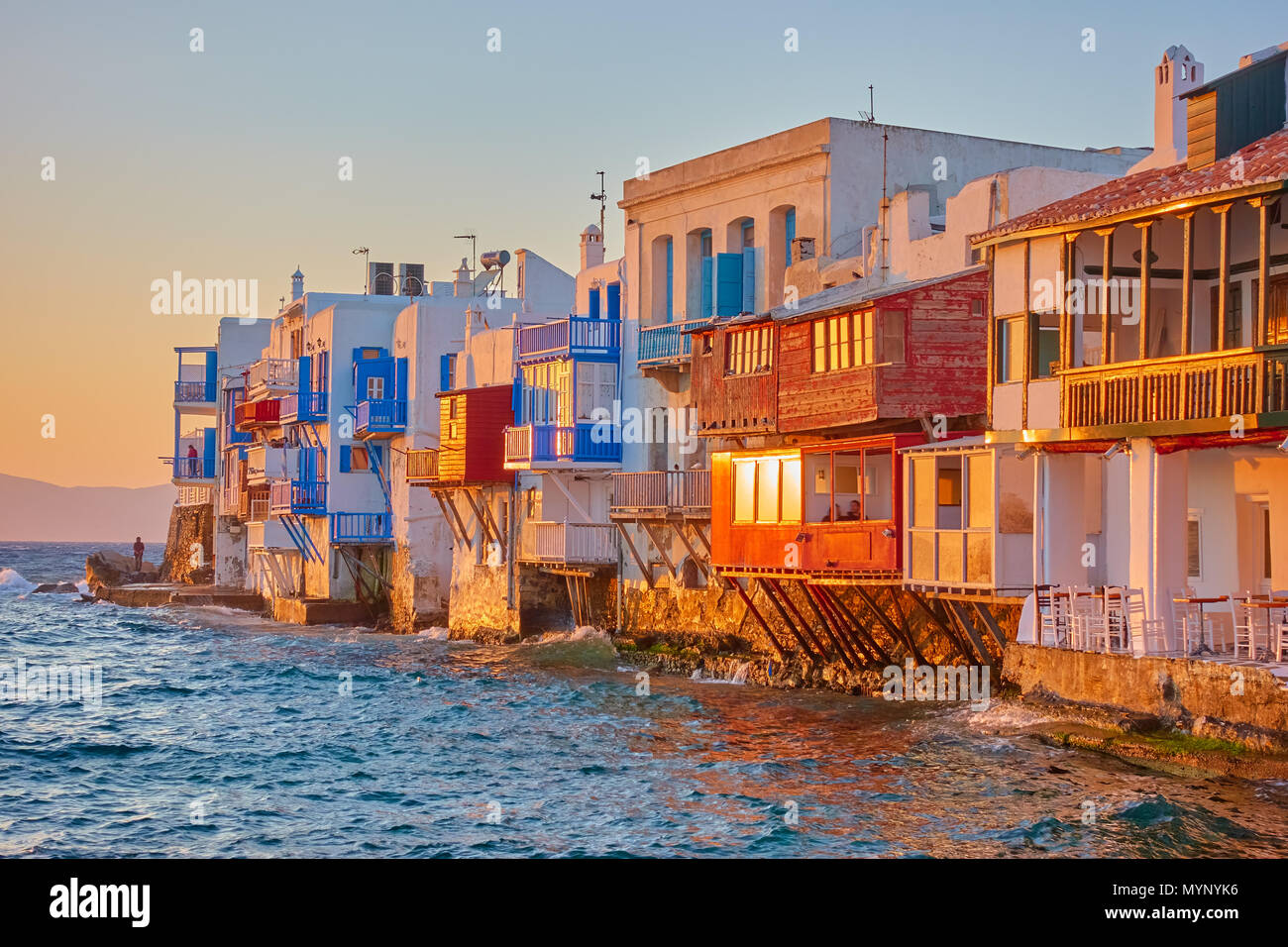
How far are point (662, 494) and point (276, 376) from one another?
30.3 metres

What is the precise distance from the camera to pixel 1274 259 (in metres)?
22.0

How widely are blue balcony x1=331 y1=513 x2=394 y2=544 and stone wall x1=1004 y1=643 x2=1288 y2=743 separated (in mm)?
36158

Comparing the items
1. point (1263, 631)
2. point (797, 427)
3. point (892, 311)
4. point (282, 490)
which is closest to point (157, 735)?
point (797, 427)

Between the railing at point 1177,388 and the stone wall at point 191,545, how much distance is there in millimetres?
62900

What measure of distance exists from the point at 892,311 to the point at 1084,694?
898cm

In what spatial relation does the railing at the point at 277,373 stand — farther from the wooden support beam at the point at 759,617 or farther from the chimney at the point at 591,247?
the wooden support beam at the point at 759,617

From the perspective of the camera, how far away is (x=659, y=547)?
37.6 m

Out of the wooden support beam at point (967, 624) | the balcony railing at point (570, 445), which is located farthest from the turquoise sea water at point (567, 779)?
the balcony railing at point (570, 445)

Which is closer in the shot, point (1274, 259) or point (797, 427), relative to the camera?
point (1274, 259)

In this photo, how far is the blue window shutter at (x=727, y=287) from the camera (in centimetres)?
3828

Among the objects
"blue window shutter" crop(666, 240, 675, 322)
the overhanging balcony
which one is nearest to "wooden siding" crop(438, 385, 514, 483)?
"blue window shutter" crop(666, 240, 675, 322)

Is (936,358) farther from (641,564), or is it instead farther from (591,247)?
(591,247)
